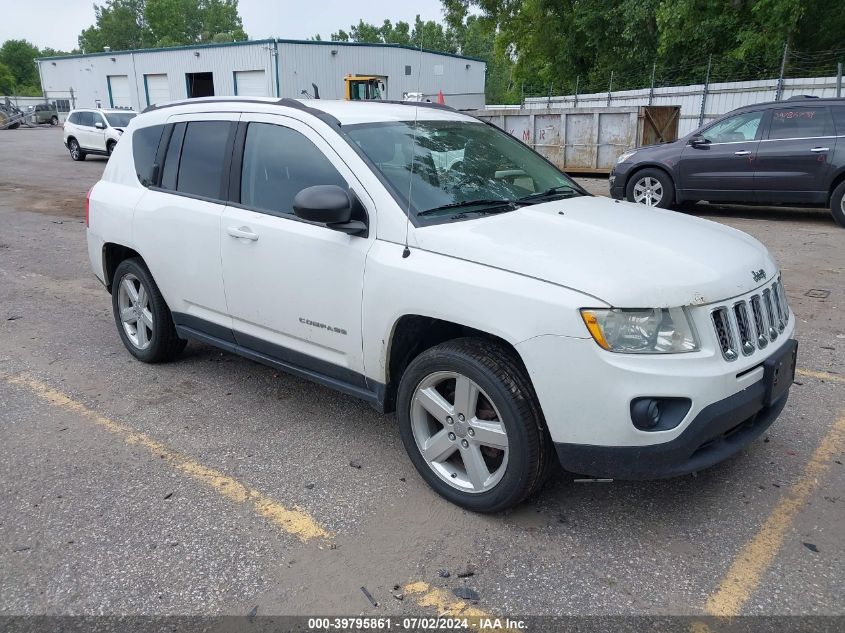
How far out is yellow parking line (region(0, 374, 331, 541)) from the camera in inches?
126

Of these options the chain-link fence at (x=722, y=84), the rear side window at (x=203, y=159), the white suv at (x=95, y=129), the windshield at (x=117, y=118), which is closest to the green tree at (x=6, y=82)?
the white suv at (x=95, y=129)

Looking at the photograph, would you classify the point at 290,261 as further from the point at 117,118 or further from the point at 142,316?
the point at 117,118

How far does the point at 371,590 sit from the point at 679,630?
1157 mm

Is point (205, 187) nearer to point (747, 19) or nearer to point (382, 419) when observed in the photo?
point (382, 419)

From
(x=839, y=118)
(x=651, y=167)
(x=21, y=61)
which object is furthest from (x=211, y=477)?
(x=21, y=61)

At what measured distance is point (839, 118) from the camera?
32.4 feet

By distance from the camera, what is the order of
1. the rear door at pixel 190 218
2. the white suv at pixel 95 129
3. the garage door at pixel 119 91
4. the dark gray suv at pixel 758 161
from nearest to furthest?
the rear door at pixel 190 218
the dark gray suv at pixel 758 161
the white suv at pixel 95 129
the garage door at pixel 119 91

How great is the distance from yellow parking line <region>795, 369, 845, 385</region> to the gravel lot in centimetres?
2

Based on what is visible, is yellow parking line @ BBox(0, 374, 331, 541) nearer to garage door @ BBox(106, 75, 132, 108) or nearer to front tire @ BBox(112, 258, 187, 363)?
front tire @ BBox(112, 258, 187, 363)

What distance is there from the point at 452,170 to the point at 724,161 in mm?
8386

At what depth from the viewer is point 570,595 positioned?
2.73m

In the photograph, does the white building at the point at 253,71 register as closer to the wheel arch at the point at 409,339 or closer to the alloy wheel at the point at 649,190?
the alloy wheel at the point at 649,190

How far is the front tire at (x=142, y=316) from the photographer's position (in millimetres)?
4910

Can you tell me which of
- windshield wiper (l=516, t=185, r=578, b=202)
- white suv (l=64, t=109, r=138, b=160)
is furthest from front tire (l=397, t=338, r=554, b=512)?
white suv (l=64, t=109, r=138, b=160)
